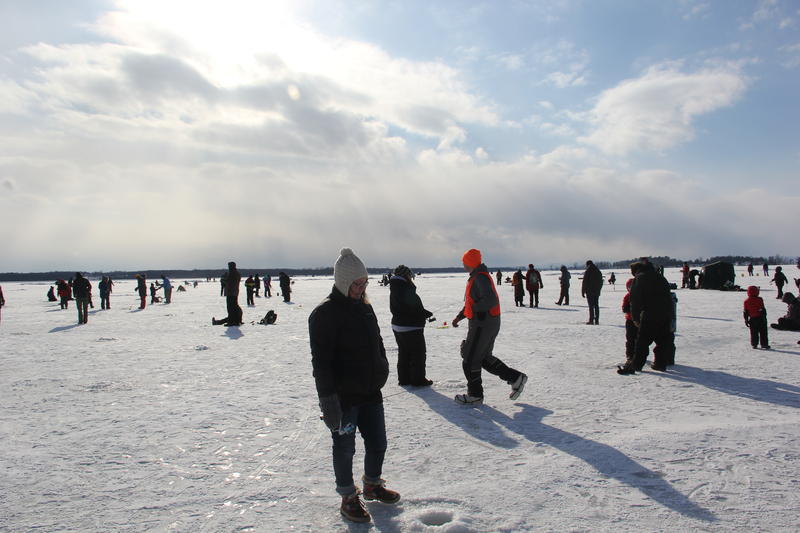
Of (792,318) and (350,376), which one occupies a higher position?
(350,376)

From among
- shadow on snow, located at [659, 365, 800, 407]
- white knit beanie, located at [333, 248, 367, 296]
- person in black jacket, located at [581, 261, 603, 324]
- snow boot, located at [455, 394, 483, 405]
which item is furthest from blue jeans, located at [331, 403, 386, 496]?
person in black jacket, located at [581, 261, 603, 324]

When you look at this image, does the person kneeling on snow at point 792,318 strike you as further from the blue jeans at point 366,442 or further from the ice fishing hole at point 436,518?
the blue jeans at point 366,442

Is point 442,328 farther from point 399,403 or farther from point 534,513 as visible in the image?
point 534,513

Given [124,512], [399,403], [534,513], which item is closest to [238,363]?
[399,403]

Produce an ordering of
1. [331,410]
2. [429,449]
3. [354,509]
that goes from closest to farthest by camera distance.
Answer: [331,410], [354,509], [429,449]

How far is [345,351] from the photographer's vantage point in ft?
10.2

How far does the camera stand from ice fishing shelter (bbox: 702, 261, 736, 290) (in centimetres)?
2892

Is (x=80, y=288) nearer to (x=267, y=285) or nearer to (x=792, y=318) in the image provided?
(x=267, y=285)

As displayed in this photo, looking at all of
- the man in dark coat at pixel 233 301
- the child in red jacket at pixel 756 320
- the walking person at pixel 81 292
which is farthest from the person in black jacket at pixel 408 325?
the walking person at pixel 81 292

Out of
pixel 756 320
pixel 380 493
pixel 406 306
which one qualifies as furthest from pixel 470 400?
pixel 756 320

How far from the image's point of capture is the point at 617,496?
11.0 ft

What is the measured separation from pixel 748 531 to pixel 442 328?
10923 mm

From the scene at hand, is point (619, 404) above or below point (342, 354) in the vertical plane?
below

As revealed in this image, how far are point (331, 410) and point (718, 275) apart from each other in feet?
108
